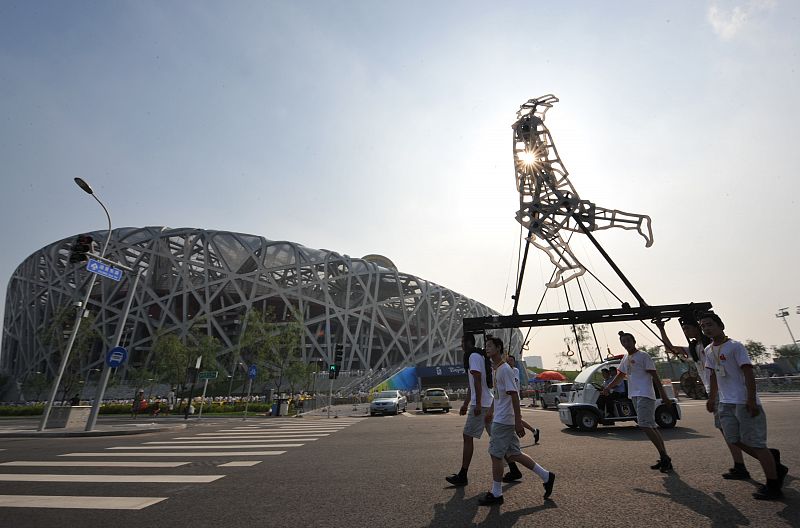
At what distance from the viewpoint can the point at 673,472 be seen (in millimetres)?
4953

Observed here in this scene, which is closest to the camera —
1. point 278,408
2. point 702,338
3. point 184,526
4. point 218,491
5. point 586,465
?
point 184,526

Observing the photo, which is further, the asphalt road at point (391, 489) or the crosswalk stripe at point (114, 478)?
the crosswalk stripe at point (114, 478)

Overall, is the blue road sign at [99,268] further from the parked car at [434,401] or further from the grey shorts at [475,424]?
the parked car at [434,401]

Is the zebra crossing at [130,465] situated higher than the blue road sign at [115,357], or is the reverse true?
the blue road sign at [115,357]

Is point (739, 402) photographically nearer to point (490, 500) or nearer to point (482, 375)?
point (482, 375)

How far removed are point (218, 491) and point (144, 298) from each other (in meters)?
53.7

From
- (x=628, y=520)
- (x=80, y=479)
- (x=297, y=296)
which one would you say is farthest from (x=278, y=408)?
(x=297, y=296)

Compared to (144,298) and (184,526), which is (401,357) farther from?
(184,526)

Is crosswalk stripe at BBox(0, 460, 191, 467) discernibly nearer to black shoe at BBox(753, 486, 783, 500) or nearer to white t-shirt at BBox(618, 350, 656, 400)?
white t-shirt at BBox(618, 350, 656, 400)

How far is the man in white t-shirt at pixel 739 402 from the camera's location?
12.4 ft

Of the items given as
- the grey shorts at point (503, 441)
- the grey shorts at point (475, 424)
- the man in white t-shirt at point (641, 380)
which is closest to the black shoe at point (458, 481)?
the grey shorts at point (475, 424)

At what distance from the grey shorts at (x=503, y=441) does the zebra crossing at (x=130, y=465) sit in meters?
3.92

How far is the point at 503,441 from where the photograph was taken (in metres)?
4.22

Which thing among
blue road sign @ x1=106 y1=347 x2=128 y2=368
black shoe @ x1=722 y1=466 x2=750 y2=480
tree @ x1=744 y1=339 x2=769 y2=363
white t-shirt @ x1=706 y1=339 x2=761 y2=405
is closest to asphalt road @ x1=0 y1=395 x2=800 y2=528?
black shoe @ x1=722 y1=466 x2=750 y2=480
